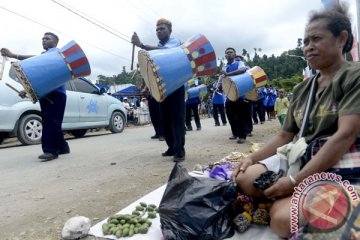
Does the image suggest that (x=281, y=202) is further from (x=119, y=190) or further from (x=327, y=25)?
(x=119, y=190)

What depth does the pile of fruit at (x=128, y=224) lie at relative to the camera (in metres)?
2.18

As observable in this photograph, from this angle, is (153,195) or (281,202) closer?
(281,202)

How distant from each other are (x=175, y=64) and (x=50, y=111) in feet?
7.80

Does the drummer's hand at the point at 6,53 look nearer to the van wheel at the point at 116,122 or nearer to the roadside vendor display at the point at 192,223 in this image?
the roadside vendor display at the point at 192,223

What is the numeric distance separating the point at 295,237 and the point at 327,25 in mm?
1197

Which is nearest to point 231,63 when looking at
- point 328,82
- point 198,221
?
point 328,82

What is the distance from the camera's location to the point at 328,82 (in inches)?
80.3

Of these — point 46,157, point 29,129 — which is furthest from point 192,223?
point 29,129

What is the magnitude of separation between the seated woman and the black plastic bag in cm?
25

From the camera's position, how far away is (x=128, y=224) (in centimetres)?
225

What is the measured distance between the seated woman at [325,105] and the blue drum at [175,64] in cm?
176

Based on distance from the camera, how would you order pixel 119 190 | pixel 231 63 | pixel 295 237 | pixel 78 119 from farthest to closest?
pixel 78 119 → pixel 231 63 → pixel 119 190 → pixel 295 237

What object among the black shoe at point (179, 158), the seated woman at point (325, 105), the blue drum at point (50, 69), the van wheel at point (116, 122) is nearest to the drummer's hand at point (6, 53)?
the blue drum at point (50, 69)

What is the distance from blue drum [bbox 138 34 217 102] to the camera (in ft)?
12.4
